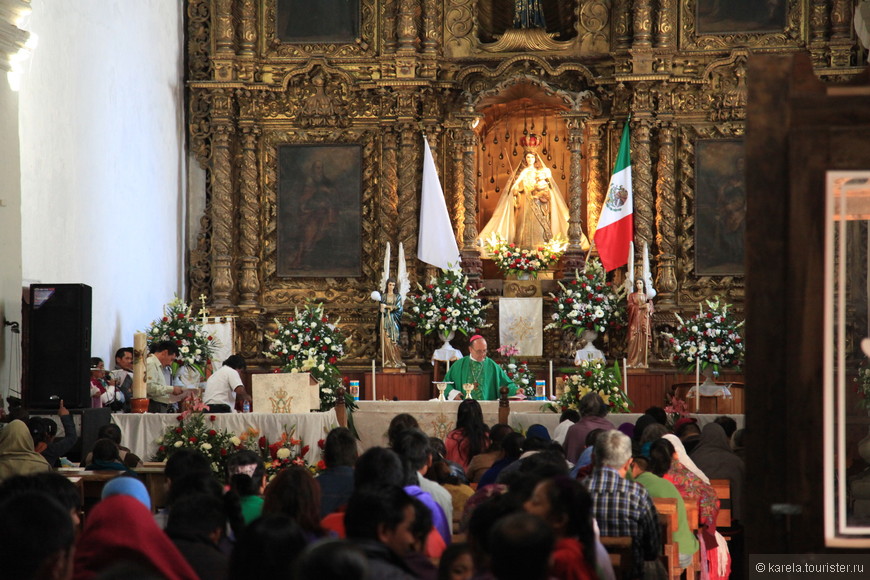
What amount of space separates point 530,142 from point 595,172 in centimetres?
112

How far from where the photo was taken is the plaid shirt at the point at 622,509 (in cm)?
662

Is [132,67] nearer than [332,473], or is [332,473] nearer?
[332,473]

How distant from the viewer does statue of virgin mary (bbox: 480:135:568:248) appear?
1873 centimetres

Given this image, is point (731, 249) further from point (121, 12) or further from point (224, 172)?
point (121, 12)

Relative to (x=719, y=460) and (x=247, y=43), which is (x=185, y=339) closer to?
(x=247, y=43)

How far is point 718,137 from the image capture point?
1819cm

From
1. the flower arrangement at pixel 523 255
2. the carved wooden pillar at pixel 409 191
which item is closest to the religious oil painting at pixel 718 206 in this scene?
the flower arrangement at pixel 523 255

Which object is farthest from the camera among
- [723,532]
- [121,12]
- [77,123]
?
→ [121,12]

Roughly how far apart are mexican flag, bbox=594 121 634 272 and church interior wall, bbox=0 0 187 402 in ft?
20.7

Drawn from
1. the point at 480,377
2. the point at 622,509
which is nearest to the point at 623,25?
the point at 480,377

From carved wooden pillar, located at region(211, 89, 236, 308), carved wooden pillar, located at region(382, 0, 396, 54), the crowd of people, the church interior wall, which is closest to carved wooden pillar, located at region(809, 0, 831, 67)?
carved wooden pillar, located at region(382, 0, 396, 54)

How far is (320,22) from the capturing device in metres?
18.8

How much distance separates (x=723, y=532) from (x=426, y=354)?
8.77m

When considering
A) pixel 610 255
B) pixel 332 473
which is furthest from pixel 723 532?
pixel 610 255
